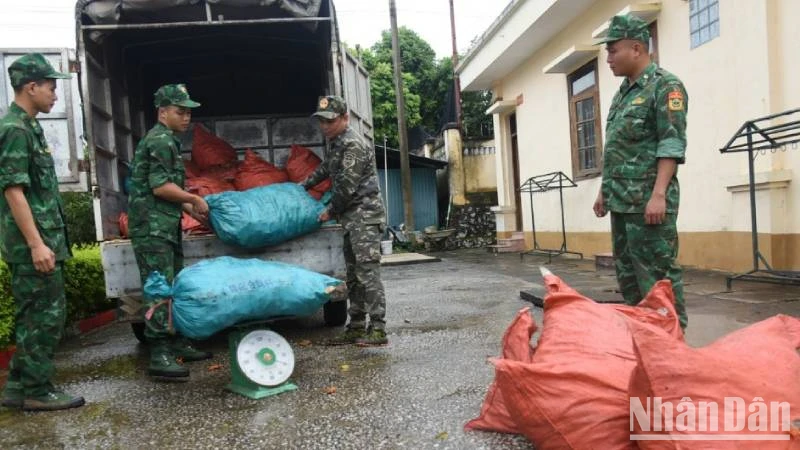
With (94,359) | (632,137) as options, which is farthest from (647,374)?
(94,359)

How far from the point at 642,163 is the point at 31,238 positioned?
9.32ft

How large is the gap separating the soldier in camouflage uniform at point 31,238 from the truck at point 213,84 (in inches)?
32.4

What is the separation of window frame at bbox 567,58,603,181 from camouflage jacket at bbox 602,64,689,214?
533cm

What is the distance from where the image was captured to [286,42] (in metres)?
5.52

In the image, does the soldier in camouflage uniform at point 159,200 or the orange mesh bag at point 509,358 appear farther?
the soldier in camouflage uniform at point 159,200

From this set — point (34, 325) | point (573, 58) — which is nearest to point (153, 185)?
point (34, 325)

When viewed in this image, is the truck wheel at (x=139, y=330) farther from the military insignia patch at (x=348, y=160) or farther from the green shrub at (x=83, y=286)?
the military insignia patch at (x=348, y=160)

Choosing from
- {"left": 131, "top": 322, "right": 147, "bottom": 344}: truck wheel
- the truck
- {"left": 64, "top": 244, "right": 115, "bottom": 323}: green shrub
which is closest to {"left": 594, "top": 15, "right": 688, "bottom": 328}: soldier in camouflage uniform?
the truck

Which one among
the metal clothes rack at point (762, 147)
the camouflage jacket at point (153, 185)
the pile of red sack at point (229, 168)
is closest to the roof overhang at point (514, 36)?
the metal clothes rack at point (762, 147)

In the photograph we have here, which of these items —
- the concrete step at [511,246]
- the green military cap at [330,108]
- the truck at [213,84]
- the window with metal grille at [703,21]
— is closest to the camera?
the green military cap at [330,108]

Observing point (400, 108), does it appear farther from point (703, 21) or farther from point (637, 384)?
point (637, 384)

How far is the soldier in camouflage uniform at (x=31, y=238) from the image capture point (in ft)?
8.84

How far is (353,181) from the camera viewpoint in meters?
3.81

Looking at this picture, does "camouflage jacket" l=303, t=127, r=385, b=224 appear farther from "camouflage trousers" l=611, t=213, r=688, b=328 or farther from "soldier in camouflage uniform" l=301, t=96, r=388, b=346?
"camouflage trousers" l=611, t=213, r=688, b=328
